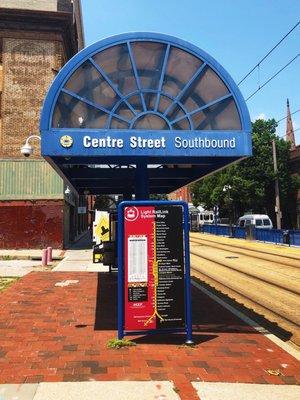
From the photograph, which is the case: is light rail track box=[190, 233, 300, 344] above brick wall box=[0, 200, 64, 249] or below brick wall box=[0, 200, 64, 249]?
below

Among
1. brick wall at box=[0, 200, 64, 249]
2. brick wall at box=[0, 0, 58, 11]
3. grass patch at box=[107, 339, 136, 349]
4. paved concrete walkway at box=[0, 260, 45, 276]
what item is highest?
brick wall at box=[0, 0, 58, 11]

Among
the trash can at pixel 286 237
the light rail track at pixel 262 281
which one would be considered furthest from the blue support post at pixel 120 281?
the trash can at pixel 286 237

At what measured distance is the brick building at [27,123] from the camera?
2962cm

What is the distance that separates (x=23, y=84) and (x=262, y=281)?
23494mm

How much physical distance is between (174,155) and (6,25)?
28.1 meters

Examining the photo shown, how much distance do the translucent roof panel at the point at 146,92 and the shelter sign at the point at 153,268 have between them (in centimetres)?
176

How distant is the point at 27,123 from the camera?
31031 millimetres

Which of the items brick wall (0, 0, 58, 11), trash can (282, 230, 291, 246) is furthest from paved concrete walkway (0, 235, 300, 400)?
brick wall (0, 0, 58, 11)

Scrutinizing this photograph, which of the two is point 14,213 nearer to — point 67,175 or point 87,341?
point 67,175

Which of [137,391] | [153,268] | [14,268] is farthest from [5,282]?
[137,391]

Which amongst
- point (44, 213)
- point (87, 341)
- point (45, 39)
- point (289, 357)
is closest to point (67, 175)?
point (87, 341)

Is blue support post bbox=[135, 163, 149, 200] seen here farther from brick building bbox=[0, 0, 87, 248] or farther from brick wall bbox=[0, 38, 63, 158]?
brick wall bbox=[0, 38, 63, 158]

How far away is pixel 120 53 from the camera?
8.05m

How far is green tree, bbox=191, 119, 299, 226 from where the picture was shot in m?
53.1
